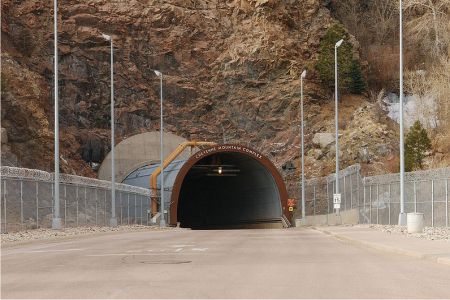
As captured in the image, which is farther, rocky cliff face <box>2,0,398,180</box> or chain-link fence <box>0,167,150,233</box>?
rocky cliff face <box>2,0,398,180</box>

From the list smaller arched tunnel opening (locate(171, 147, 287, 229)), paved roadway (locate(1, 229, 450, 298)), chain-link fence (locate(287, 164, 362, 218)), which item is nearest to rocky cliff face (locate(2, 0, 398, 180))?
smaller arched tunnel opening (locate(171, 147, 287, 229))

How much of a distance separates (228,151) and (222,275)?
47754 mm

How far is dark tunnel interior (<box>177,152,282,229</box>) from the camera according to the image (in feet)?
217

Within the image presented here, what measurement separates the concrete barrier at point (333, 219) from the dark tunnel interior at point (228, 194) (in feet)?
8.69

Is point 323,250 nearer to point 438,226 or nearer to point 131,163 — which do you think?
point 438,226

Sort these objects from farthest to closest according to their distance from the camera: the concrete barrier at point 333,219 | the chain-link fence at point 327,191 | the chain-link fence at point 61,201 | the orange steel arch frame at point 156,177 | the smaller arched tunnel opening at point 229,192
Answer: the orange steel arch frame at point 156,177
the smaller arched tunnel opening at point 229,192
the chain-link fence at point 327,191
the concrete barrier at point 333,219
the chain-link fence at point 61,201

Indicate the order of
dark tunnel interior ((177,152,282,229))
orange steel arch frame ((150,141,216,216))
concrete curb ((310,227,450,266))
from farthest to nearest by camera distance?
dark tunnel interior ((177,152,282,229)), orange steel arch frame ((150,141,216,216)), concrete curb ((310,227,450,266))

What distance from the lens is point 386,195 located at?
45.1 metres

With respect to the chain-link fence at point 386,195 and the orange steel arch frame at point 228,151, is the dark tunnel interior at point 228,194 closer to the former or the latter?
the orange steel arch frame at point 228,151

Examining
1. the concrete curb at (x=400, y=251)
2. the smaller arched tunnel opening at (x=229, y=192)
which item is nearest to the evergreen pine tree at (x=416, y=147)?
the smaller arched tunnel opening at (x=229, y=192)

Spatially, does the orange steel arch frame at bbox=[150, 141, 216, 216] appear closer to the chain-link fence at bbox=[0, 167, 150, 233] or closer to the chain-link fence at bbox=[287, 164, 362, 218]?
the chain-link fence at bbox=[0, 167, 150, 233]

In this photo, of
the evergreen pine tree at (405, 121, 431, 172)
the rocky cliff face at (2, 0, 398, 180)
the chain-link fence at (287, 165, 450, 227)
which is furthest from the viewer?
the rocky cliff face at (2, 0, 398, 180)

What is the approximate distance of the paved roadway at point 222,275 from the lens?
11.9 m

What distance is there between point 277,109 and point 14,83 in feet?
87.3
